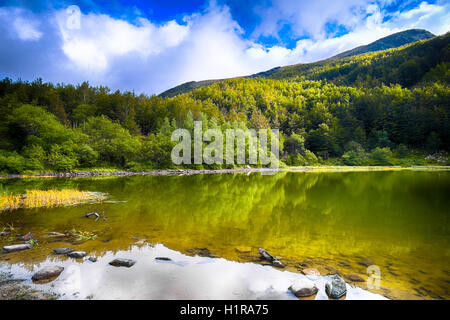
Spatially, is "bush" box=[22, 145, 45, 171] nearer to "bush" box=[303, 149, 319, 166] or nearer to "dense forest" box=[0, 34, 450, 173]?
"dense forest" box=[0, 34, 450, 173]

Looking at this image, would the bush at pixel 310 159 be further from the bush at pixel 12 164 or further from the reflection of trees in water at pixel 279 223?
the bush at pixel 12 164

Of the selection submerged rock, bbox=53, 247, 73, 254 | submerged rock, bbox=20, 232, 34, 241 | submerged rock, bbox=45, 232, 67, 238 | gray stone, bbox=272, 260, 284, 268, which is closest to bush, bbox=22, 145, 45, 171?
submerged rock, bbox=20, 232, 34, 241

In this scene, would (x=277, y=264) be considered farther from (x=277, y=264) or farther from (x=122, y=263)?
(x=122, y=263)

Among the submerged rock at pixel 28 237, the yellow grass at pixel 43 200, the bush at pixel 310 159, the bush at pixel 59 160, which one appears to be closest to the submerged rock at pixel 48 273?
the submerged rock at pixel 28 237

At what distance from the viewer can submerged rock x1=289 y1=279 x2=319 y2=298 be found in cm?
482


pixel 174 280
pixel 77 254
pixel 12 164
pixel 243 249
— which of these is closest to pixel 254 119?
pixel 12 164

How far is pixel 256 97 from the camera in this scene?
118438 millimetres

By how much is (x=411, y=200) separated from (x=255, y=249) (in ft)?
47.3

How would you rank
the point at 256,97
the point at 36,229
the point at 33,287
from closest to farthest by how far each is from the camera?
the point at 33,287
the point at 36,229
the point at 256,97

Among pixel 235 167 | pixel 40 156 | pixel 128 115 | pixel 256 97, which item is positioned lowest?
pixel 235 167

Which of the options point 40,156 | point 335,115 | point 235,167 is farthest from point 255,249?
point 335,115

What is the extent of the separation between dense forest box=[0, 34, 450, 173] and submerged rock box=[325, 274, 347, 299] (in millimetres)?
40983
